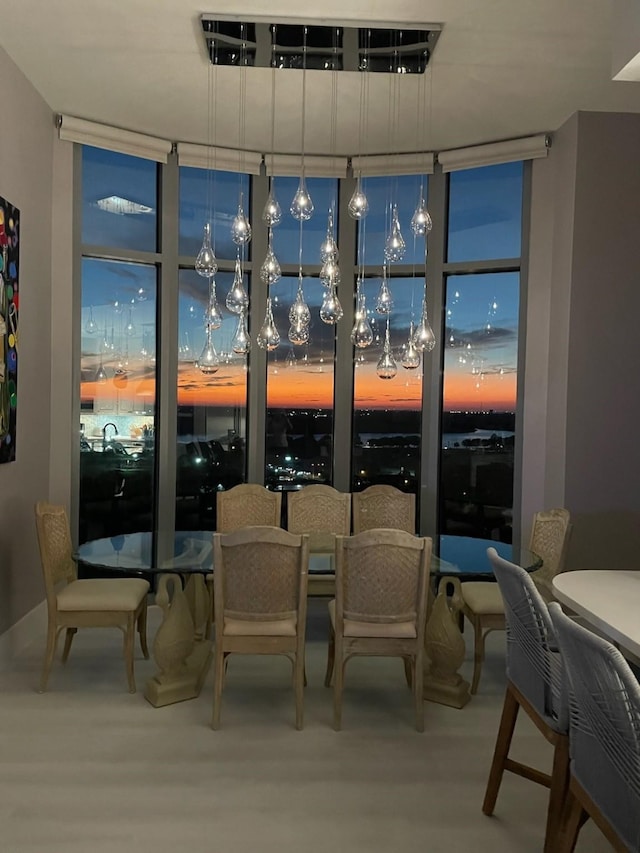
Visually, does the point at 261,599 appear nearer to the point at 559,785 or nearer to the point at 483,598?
the point at 483,598

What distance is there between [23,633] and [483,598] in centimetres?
282

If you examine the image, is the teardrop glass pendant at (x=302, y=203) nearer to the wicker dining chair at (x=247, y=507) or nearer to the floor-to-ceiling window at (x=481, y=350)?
the wicker dining chair at (x=247, y=507)

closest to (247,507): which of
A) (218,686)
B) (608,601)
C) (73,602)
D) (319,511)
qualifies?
(319,511)

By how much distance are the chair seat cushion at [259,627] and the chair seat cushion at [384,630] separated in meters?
0.28

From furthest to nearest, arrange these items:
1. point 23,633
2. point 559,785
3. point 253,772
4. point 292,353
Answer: point 292,353, point 23,633, point 253,772, point 559,785

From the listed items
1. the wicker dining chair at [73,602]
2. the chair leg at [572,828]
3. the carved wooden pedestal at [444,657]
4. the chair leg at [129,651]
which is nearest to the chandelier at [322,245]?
the wicker dining chair at [73,602]

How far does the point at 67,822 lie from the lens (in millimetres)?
2537

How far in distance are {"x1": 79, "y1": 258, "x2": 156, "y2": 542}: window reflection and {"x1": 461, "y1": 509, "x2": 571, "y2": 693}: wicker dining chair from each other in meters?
2.62

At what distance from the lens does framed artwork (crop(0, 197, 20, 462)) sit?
3926mm

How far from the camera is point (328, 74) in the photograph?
163 inches

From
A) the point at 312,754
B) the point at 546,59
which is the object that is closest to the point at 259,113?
the point at 546,59

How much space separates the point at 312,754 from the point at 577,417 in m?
2.83

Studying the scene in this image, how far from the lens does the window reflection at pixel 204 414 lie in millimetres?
5512

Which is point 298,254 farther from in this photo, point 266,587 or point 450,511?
point 266,587
